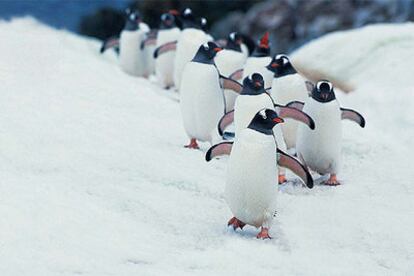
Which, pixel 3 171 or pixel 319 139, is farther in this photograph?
pixel 319 139

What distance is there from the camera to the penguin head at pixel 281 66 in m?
5.64

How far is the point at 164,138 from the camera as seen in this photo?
6066 mm

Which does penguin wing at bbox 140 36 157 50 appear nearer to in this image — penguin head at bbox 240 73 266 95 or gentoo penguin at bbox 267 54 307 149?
gentoo penguin at bbox 267 54 307 149

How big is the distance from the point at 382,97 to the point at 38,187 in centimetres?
453

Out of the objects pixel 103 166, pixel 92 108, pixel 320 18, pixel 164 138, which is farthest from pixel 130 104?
pixel 320 18

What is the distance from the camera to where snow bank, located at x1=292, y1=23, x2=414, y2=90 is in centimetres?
855

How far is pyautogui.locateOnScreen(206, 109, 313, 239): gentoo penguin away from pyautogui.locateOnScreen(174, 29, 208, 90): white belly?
375 centimetres

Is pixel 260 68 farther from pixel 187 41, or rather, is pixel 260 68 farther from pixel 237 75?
pixel 187 41

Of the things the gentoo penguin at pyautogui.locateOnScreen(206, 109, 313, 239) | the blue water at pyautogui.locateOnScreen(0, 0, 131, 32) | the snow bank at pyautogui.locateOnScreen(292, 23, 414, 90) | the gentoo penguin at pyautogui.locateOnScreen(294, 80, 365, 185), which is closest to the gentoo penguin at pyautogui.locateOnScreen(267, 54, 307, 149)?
the gentoo penguin at pyautogui.locateOnScreen(294, 80, 365, 185)

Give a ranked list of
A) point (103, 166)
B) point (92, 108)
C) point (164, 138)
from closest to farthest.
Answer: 1. point (103, 166)
2. point (164, 138)
3. point (92, 108)

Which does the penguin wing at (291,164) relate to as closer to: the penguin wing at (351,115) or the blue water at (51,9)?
the penguin wing at (351,115)

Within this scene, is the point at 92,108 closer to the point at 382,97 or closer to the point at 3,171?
the point at 3,171

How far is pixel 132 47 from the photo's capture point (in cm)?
953

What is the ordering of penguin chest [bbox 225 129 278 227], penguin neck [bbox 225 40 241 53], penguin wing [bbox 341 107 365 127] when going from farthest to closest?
penguin neck [bbox 225 40 241 53] → penguin wing [bbox 341 107 365 127] → penguin chest [bbox 225 129 278 227]
